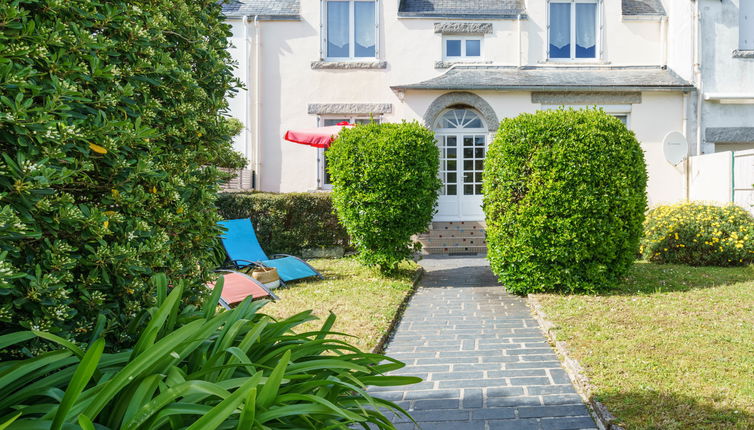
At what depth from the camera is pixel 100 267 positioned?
225 centimetres

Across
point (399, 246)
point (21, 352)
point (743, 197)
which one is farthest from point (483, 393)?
point (743, 197)

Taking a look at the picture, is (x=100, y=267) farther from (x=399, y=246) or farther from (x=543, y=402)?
(x=399, y=246)

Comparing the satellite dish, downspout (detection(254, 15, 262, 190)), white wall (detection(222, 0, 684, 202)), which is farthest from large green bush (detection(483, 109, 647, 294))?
downspout (detection(254, 15, 262, 190))

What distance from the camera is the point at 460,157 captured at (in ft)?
47.9

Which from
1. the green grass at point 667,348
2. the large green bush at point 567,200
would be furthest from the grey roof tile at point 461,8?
the green grass at point 667,348

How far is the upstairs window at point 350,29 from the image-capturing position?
1497 centimetres

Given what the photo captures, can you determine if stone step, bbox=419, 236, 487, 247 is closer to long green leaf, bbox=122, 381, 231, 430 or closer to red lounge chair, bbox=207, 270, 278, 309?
red lounge chair, bbox=207, 270, 278, 309

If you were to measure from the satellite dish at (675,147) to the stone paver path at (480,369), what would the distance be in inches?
341

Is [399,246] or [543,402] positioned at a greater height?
[399,246]

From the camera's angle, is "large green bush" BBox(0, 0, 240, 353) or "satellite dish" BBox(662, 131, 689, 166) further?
"satellite dish" BBox(662, 131, 689, 166)

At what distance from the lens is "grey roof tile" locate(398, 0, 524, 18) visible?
14.9 m

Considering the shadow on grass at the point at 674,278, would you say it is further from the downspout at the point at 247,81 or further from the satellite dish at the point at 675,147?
the downspout at the point at 247,81

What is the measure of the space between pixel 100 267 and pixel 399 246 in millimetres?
6826

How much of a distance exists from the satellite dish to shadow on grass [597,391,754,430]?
1186 cm
